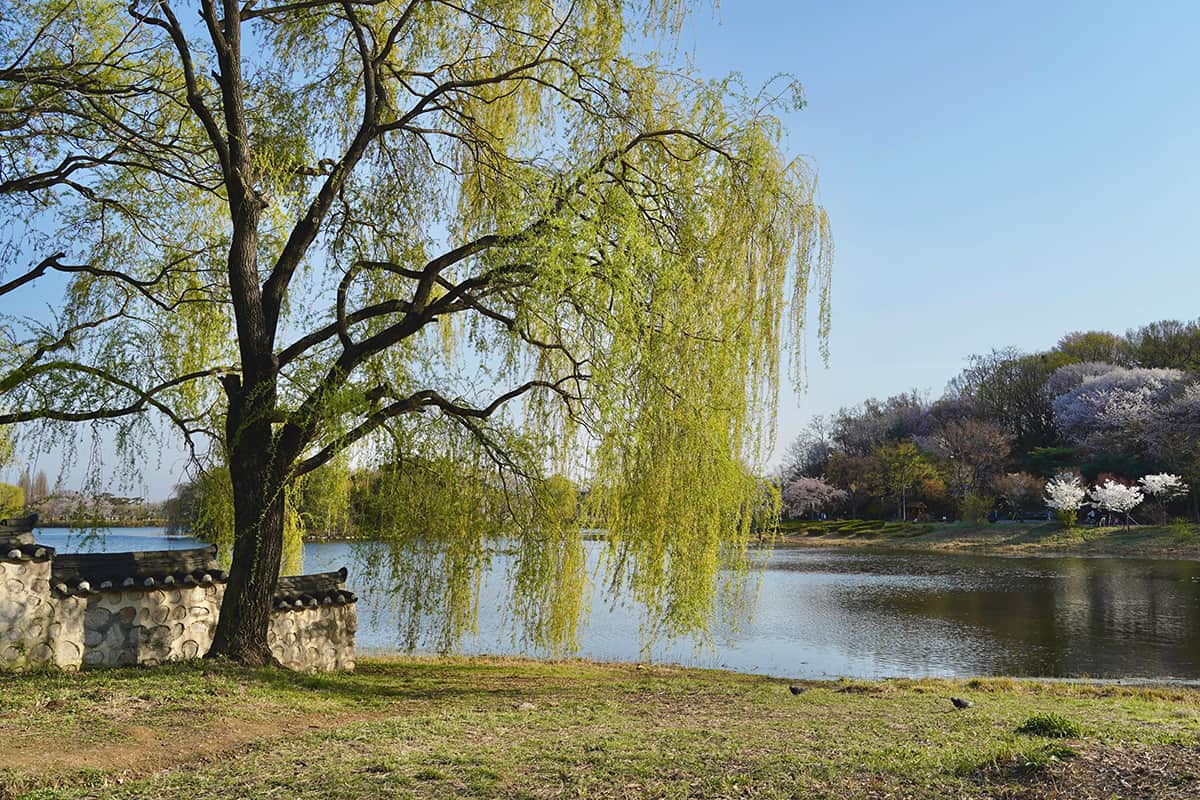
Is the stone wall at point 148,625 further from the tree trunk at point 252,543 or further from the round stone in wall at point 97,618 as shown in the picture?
the tree trunk at point 252,543

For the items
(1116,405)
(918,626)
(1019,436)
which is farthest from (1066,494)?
(918,626)

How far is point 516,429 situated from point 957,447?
4585 cm

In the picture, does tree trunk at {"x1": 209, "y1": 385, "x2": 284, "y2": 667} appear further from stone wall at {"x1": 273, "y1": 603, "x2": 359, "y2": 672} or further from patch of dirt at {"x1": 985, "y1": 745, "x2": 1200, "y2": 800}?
patch of dirt at {"x1": 985, "y1": 745, "x2": 1200, "y2": 800}

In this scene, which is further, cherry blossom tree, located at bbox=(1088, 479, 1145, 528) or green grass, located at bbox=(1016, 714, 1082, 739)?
cherry blossom tree, located at bbox=(1088, 479, 1145, 528)

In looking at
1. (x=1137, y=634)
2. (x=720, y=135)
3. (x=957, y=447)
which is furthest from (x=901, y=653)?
(x=957, y=447)

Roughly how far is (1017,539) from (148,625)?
3924 cm

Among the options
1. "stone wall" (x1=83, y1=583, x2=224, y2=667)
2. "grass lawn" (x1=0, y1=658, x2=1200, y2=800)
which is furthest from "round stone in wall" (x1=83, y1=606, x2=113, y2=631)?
"grass lawn" (x1=0, y1=658, x2=1200, y2=800)

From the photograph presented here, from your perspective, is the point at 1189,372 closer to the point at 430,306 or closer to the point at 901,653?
the point at 901,653

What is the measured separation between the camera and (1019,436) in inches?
2124

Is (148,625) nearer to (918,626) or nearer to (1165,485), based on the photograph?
(918,626)

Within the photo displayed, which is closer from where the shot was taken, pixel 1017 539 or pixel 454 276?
pixel 454 276

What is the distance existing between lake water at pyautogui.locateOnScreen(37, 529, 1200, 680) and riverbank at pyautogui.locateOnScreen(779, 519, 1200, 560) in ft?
26.5

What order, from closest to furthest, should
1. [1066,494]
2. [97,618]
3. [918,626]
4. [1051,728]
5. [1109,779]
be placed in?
[1109,779], [1051,728], [97,618], [918,626], [1066,494]

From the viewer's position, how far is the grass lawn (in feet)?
14.2
